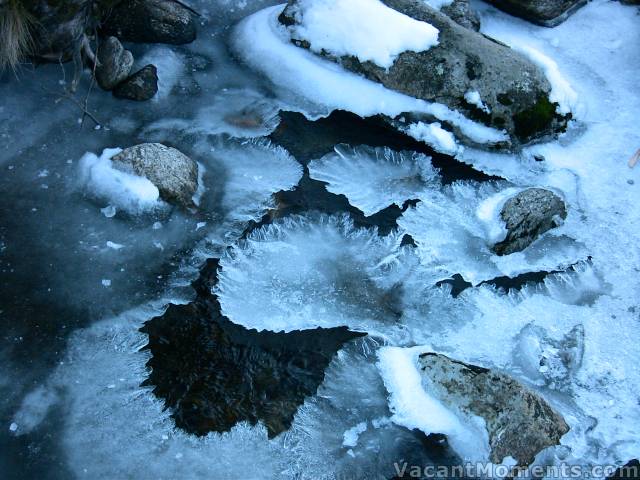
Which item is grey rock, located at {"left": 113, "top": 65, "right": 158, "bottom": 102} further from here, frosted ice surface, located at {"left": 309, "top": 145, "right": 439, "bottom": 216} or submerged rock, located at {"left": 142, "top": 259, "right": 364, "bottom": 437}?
submerged rock, located at {"left": 142, "top": 259, "right": 364, "bottom": 437}

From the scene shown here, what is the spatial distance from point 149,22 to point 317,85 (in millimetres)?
1796

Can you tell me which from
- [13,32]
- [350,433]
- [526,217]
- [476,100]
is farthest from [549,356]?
[13,32]

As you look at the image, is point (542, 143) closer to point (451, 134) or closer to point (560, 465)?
point (451, 134)

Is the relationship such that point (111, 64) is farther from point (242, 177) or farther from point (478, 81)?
point (478, 81)

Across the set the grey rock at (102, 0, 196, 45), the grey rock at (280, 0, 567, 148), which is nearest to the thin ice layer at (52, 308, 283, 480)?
the grey rock at (102, 0, 196, 45)

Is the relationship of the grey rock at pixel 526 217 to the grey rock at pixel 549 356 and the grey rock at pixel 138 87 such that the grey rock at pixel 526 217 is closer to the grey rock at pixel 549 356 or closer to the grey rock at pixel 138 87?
the grey rock at pixel 549 356

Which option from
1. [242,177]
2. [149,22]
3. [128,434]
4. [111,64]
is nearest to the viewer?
[128,434]

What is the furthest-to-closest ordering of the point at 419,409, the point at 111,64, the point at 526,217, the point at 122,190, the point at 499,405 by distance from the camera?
the point at 111,64 < the point at 526,217 < the point at 122,190 < the point at 419,409 < the point at 499,405

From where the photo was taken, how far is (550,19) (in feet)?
22.4

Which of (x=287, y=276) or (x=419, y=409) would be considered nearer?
(x=419, y=409)

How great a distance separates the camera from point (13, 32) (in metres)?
4.93

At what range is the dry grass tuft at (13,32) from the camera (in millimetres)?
4801

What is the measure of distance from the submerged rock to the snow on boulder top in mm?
2856

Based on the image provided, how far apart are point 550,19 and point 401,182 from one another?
10.3 ft
